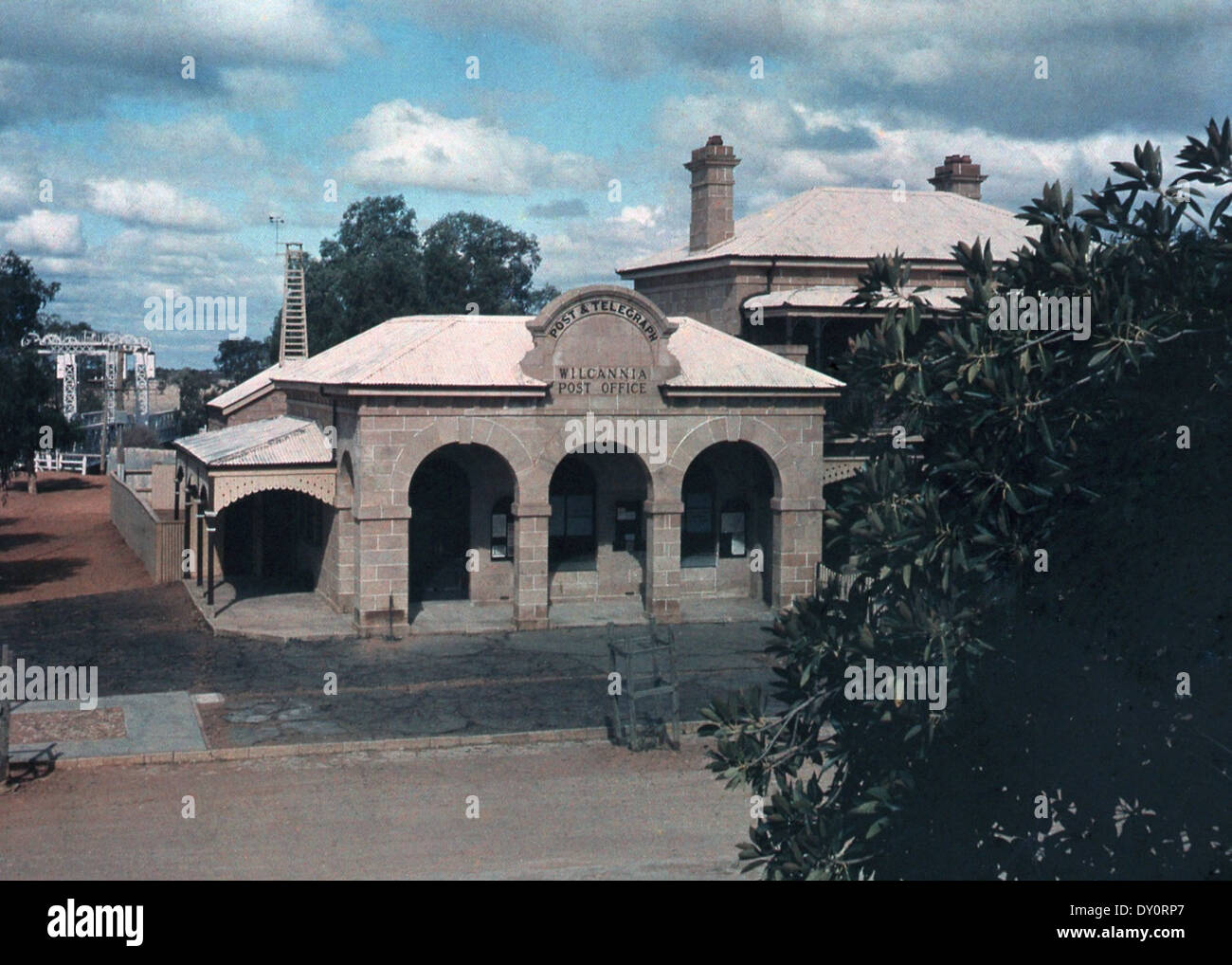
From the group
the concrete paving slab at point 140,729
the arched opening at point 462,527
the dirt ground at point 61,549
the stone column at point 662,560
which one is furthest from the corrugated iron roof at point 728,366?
the dirt ground at point 61,549

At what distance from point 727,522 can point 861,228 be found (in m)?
10.4

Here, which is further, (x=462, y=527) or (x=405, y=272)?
(x=405, y=272)

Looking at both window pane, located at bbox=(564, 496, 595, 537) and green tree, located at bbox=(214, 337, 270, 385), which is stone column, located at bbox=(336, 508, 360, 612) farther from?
green tree, located at bbox=(214, 337, 270, 385)

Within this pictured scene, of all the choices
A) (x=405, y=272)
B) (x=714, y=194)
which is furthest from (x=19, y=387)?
(x=405, y=272)

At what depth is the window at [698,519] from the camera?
88.1 ft

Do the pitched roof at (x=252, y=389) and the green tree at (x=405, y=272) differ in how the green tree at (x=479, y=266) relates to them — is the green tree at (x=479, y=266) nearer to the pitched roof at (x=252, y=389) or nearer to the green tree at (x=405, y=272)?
the green tree at (x=405, y=272)

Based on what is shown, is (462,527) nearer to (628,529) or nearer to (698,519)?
(628,529)

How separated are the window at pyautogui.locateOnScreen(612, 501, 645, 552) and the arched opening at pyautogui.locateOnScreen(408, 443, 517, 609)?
7.11 ft

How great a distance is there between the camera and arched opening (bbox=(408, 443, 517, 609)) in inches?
1006

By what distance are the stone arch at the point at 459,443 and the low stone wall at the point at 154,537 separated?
8447 millimetres

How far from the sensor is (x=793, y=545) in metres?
25.5

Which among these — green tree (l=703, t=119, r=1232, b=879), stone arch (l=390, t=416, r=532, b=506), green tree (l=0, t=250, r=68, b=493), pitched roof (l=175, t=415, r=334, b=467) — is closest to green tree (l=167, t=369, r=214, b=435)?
green tree (l=0, t=250, r=68, b=493)

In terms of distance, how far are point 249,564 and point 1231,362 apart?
26584mm

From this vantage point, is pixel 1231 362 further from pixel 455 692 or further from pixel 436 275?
pixel 436 275
